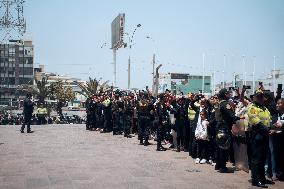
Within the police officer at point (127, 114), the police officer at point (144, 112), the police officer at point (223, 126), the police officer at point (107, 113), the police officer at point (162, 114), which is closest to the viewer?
the police officer at point (223, 126)

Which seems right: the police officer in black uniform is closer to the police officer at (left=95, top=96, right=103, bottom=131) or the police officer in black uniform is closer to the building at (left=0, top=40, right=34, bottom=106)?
the police officer at (left=95, top=96, right=103, bottom=131)

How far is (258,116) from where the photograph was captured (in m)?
7.88

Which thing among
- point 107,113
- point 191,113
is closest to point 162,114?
point 191,113

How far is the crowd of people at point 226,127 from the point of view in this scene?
7895 millimetres

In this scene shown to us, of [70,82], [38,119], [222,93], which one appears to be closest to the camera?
[222,93]

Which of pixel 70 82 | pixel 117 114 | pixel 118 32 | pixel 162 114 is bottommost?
pixel 117 114

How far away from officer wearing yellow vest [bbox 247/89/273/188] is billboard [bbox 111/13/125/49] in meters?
36.6

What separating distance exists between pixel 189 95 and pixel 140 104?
244 cm

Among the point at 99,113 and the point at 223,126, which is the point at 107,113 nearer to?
the point at 99,113

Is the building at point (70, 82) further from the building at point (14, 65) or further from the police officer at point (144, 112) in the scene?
the police officer at point (144, 112)

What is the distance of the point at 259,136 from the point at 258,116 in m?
0.41

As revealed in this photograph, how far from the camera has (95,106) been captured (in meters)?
20.6

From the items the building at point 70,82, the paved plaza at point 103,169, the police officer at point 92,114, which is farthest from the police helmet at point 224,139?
the building at point 70,82

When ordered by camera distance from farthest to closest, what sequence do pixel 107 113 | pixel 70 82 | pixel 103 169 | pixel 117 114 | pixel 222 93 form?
pixel 70 82
pixel 107 113
pixel 117 114
pixel 103 169
pixel 222 93
